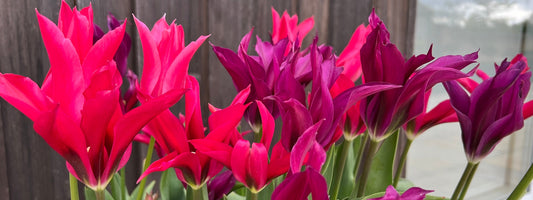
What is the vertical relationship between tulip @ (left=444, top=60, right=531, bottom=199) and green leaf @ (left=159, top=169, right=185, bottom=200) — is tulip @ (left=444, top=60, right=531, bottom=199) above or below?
above

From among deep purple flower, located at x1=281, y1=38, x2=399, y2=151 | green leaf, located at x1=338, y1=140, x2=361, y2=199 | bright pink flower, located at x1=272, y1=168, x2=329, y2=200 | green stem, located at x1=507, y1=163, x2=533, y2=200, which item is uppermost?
deep purple flower, located at x1=281, y1=38, x2=399, y2=151

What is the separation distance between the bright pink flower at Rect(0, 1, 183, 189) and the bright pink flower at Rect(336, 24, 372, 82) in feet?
0.76

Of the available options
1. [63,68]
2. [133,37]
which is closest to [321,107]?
[63,68]

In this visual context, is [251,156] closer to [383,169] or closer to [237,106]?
[237,106]

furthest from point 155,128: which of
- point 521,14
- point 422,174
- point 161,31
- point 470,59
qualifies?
point 521,14

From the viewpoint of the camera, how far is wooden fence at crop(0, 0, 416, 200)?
629mm

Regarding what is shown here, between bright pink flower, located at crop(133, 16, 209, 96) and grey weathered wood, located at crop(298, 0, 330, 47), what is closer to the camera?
bright pink flower, located at crop(133, 16, 209, 96)

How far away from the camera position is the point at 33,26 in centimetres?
63

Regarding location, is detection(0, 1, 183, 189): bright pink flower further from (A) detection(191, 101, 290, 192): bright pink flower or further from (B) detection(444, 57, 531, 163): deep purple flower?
(B) detection(444, 57, 531, 163): deep purple flower

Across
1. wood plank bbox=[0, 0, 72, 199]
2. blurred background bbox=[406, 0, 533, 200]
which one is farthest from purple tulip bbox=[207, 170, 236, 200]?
blurred background bbox=[406, 0, 533, 200]

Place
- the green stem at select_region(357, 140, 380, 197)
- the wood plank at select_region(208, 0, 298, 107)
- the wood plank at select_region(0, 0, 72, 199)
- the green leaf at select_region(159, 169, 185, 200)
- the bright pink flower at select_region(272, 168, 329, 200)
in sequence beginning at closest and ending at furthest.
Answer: the bright pink flower at select_region(272, 168, 329, 200), the green stem at select_region(357, 140, 380, 197), the green leaf at select_region(159, 169, 185, 200), the wood plank at select_region(0, 0, 72, 199), the wood plank at select_region(208, 0, 298, 107)

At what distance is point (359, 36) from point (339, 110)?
0.20 meters

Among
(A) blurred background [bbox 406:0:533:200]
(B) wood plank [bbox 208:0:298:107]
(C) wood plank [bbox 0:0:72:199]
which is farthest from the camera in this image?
(A) blurred background [bbox 406:0:533:200]

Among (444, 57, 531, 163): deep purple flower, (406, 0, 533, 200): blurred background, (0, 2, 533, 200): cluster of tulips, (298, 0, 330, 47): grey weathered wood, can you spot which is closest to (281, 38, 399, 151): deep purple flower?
(0, 2, 533, 200): cluster of tulips
